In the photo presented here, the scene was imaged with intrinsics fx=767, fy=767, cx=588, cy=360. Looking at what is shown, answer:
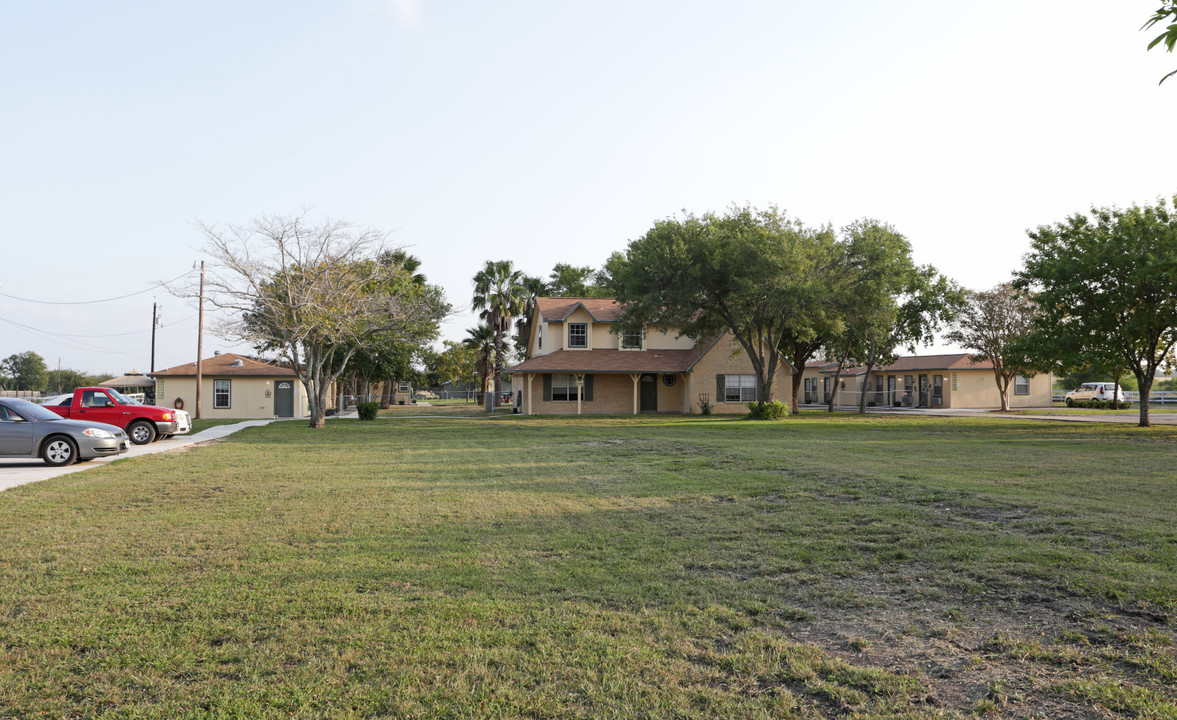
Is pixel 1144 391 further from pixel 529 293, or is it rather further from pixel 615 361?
pixel 529 293

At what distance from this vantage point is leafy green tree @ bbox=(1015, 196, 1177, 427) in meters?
25.5

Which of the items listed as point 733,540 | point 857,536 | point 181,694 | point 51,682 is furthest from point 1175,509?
point 51,682

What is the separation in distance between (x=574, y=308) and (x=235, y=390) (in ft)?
60.1

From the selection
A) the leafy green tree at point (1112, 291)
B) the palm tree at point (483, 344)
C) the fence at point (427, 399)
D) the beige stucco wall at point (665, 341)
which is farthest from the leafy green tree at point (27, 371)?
the leafy green tree at point (1112, 291)

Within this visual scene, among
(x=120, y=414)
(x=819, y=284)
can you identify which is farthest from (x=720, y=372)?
(x=120, y=414)

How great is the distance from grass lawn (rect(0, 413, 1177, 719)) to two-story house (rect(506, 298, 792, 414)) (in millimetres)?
27806

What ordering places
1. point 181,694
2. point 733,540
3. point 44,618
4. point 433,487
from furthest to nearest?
1. point 433,487
2. point 733,540
3. point 44,618
4. point 181,694

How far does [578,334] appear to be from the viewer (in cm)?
4112

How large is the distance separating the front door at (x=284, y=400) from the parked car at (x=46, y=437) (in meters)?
25.5

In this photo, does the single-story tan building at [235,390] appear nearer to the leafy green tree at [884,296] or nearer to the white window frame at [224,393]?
the white window frame at [224,393]

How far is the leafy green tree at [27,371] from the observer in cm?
9700

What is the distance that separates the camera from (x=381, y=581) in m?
5.88

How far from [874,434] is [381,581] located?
71.7 feet

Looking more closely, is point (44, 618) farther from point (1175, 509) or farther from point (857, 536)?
point (1175, 509)
